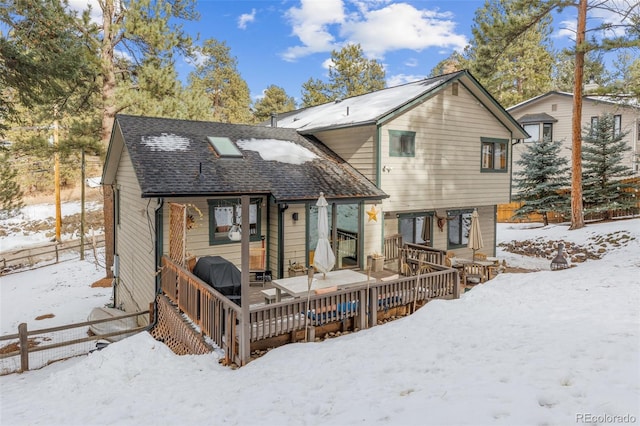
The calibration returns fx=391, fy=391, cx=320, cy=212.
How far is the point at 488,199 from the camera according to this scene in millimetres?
14531

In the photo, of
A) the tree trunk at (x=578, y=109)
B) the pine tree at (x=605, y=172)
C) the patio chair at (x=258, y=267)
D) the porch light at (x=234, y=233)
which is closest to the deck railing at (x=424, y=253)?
the patio chair at (x=258, y=267)

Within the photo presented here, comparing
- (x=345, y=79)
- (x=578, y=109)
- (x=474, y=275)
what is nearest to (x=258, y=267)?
(x=474, y=275)

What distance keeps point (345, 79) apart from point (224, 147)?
3115 centimetres

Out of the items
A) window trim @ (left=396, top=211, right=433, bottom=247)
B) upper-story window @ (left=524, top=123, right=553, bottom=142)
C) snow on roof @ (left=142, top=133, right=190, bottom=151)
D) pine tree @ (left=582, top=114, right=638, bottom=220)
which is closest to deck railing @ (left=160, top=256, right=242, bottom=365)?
snow on roof @ (left=142, top=133, right=190, bottom=151)

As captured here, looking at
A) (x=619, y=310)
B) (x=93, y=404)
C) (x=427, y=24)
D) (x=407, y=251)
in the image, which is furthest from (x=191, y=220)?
(x=427, y=24)

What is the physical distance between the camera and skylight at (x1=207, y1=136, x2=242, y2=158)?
34.9 ft

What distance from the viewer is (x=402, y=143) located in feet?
40.2

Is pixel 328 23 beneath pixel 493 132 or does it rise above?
above

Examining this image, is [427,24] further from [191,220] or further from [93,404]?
[93,404]

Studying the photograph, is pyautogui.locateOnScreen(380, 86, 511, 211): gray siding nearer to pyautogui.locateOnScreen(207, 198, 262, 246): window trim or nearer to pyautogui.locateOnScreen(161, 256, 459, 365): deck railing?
pyautogui.locateOnScreen(161, 256, 459, 365): deck railing

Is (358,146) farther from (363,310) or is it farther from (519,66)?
(519,66)

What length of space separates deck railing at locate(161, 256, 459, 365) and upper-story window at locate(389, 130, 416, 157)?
14.2 feet

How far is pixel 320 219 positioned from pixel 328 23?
1579 inches

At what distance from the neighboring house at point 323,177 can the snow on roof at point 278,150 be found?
0.04 m
